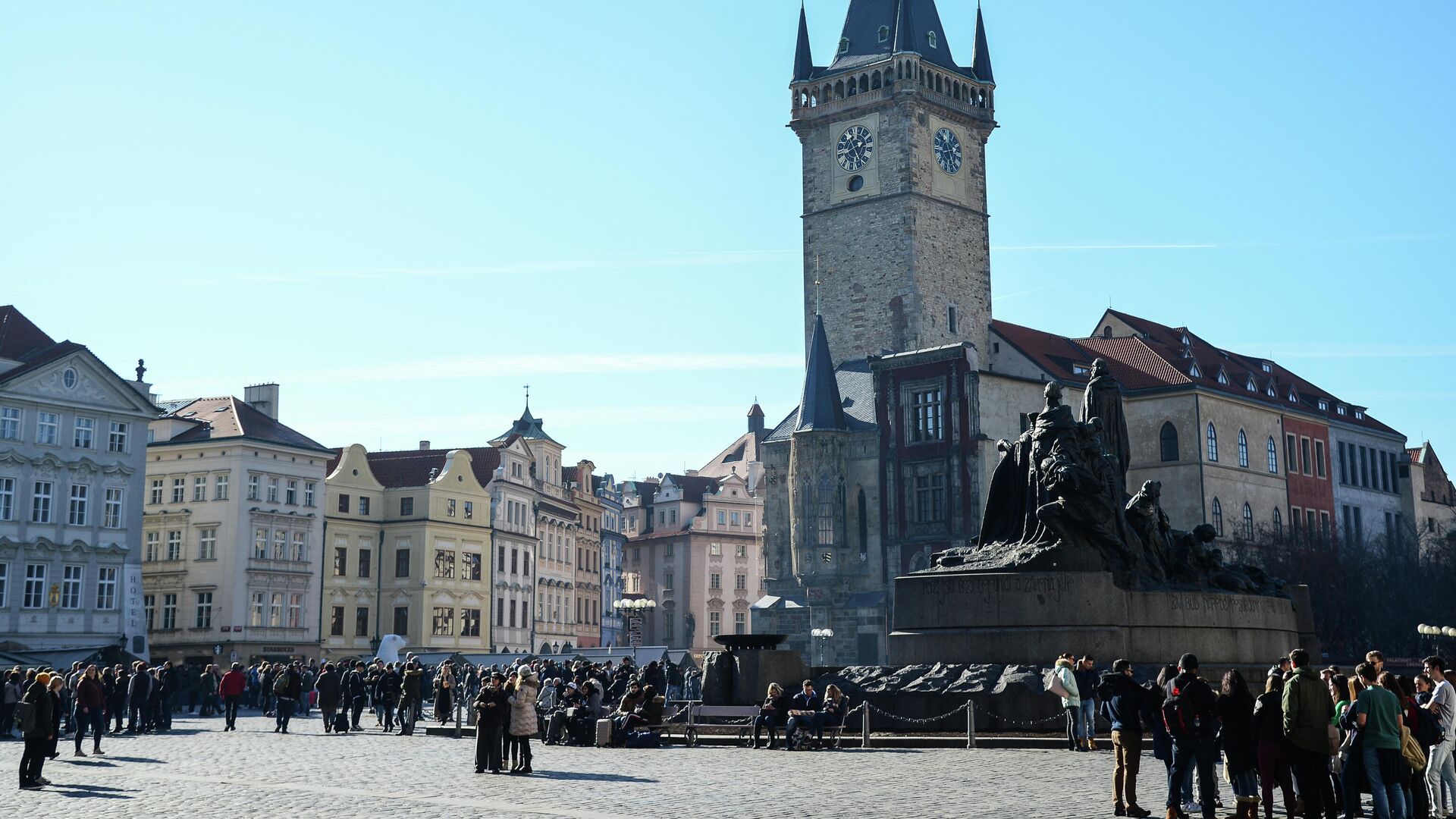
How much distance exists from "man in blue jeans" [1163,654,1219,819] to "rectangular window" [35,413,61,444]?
5320cm

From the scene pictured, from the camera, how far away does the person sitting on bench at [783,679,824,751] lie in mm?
26375

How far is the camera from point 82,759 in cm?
2686

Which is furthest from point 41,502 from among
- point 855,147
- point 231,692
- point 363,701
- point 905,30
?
point 905,30

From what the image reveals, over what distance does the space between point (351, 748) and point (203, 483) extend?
4789 cm

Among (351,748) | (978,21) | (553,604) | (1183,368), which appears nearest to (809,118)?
(978,21)

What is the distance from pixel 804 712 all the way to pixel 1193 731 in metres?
11.6

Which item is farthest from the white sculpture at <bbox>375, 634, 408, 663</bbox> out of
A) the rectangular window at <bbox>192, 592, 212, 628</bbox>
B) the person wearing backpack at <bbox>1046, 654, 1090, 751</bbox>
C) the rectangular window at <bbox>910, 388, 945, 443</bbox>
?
the person wearing backpack at <bbox>1046, 654, 1090, 751</bbox>

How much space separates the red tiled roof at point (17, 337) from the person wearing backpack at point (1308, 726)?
5530 centimetres

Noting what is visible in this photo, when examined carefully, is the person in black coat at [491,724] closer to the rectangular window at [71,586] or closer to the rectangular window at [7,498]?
the rectangular window at [7,498]

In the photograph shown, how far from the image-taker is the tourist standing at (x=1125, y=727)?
1614 cm

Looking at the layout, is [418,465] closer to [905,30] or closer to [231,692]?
[905,30]

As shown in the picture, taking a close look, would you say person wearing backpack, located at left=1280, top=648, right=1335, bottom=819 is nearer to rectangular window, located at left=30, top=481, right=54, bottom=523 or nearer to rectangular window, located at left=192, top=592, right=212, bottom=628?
rectangular window, located at left=30, top=481, right=54, bottom=523

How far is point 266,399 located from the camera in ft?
268

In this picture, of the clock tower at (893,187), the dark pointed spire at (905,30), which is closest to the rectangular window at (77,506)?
the clock tower at (893,187)
